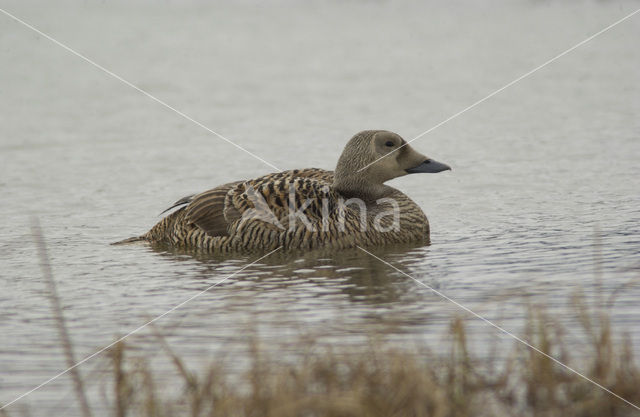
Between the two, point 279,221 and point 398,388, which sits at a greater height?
point 279,221

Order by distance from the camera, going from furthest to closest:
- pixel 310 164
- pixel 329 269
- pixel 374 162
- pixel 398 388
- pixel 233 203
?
pixel 310 164
pixel 374 162
pixel 233 203
pixel 329 269
pixel 398 388

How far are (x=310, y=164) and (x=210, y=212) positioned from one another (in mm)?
3239

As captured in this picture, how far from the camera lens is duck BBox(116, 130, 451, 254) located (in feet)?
30.3

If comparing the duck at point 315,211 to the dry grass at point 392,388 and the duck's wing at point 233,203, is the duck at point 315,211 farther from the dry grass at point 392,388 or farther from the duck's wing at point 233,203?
the dry grass at point 392,388

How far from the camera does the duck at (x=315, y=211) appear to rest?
923cm

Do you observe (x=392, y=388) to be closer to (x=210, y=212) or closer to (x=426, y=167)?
(x=210, y=212)

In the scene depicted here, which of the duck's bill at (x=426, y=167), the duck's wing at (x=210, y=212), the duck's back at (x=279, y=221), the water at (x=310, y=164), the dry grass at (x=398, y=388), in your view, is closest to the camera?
the dry grass at (x=398, y=388)

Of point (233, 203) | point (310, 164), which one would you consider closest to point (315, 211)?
point (233, 203)

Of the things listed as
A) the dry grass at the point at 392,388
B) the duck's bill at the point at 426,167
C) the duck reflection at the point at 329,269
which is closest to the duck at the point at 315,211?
the duck's bill at the point at 426,167

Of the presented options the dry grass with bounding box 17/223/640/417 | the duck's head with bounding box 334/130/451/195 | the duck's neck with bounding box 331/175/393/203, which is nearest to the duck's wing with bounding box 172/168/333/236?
the duck's neck with bounding box 331/175/393/203

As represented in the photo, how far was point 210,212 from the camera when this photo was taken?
958 cm

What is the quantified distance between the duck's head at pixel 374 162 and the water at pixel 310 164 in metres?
0.73

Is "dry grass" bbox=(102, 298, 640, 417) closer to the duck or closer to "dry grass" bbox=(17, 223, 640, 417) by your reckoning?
"dry grass" bbox=(17, 223, 640, 417)

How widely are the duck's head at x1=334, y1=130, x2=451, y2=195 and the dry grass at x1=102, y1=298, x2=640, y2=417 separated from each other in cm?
458
